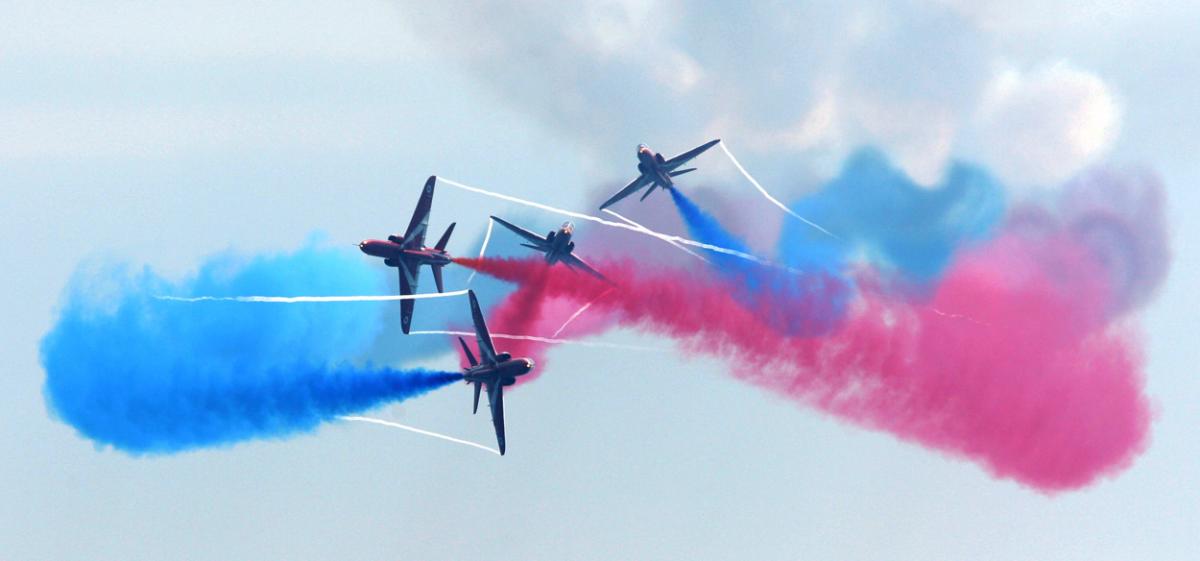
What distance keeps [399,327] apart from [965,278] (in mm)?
24432

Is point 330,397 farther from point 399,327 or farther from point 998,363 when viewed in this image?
point 998,363

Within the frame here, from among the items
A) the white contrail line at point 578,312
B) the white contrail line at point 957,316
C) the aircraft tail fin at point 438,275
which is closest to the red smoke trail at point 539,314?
the white contrail line at point 578,312

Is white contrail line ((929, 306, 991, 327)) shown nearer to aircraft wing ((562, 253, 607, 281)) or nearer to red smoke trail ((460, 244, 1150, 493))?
red smoke trail ((460, 244, 1150, 493))

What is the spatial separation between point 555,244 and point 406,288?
21.9ft

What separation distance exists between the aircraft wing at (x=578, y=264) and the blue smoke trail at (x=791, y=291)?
16.7ft

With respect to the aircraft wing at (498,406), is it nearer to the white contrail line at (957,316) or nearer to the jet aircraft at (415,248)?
the jet aircraft at (415,248)

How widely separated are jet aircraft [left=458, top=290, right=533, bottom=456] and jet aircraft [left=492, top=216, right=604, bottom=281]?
5694 millimetres

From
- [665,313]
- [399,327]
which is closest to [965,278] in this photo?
[665,313]

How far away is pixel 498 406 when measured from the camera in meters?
74.9

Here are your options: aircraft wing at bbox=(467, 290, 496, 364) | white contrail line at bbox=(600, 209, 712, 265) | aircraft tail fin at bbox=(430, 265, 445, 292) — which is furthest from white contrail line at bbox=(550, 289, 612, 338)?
aircraft wing at bbox=(467, 290, 496, 364)

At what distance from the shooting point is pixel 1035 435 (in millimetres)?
80250

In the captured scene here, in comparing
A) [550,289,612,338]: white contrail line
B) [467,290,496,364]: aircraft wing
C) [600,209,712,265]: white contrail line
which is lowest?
[467,290,496,364]: aircraft wing

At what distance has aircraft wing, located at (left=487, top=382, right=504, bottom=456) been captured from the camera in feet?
244

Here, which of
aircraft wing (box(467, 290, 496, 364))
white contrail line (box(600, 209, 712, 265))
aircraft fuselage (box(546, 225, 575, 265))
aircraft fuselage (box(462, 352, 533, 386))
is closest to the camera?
aircraft fuselage (box(462, 352, 533, 386))
